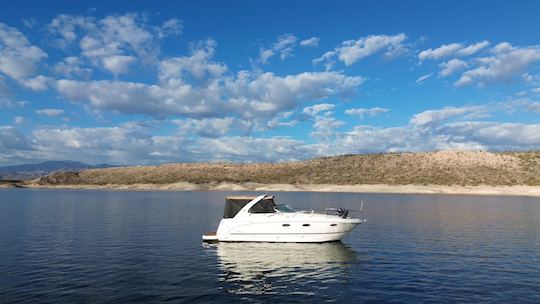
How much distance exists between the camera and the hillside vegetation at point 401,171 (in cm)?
14462

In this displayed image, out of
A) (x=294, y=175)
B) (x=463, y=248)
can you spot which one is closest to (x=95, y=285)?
(x=463, y=248)

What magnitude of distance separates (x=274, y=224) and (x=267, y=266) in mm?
7448

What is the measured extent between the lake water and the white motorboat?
3.19 ft

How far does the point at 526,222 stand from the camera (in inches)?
2078

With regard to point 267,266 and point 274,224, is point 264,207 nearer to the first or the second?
point 274,224

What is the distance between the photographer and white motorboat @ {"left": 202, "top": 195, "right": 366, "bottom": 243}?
3538 centimetres

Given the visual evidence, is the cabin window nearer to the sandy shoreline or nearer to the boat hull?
the boat hull

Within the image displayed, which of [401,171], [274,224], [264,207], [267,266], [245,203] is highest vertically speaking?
[401,171]

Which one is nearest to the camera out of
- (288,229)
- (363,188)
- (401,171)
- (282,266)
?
(282,266)

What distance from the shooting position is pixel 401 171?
161m

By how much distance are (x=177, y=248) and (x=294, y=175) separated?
468 ft

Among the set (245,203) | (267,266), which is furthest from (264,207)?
(267,266)

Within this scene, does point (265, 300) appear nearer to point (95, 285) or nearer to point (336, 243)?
point (95, 285)

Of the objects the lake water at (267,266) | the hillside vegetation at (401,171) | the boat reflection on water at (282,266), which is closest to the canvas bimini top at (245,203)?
the boat reflection on water at (282,266)
